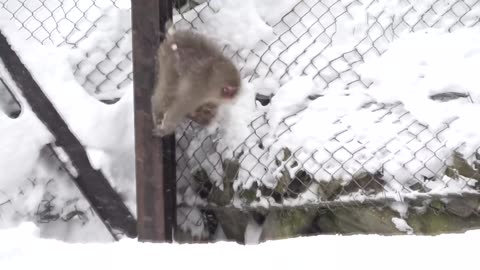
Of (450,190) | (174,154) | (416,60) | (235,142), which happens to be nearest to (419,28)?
(416,60)

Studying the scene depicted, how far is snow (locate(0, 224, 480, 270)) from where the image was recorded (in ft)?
4.97

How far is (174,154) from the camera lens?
2.85 metres

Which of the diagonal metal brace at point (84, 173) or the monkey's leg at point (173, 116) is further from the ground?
the monkey's leg at point (173, 116)

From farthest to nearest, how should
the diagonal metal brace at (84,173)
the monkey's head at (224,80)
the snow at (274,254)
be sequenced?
the diagonal metal brace at (84,173) → the monkey's head at (224,80) → the snow at (274,254)

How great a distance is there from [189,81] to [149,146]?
343mm

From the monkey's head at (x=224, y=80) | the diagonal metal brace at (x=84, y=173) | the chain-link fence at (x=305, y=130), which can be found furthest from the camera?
the diagonal metal brace at (x=84, y=173)

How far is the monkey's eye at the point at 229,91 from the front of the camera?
9.43ft

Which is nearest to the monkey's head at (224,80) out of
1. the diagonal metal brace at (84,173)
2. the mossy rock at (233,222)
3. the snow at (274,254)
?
the mossy rock at (233,222)

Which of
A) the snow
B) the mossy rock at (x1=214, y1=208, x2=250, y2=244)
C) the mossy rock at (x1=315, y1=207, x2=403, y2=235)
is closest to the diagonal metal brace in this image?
the mossy rock at (x1=214, y1=208, x2=250, y2=244)

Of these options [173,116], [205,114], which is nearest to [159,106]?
[173,116]

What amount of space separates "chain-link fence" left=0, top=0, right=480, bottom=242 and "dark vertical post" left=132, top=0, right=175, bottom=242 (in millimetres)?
207

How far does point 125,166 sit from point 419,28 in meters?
1.54

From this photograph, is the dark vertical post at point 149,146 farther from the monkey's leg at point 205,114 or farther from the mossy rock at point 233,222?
the mossy rock at point 233,222

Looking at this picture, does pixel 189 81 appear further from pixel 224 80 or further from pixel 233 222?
pixel 233 222
